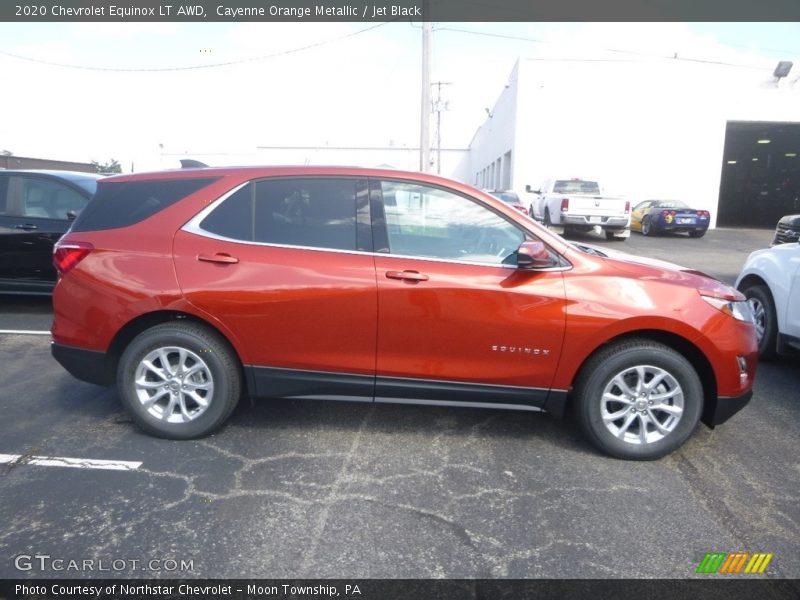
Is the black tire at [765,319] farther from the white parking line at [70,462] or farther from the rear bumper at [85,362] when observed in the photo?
the rear bumper at [85,362]

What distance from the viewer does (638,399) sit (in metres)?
3.39

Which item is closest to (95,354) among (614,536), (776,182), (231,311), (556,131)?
(231,311)

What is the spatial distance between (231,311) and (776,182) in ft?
113

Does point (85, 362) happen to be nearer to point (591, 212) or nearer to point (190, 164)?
point (190, 164)

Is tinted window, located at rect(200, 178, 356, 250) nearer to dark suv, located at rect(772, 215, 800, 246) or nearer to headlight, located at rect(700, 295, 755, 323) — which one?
headlight, located at rect(700, 295, 755, 323)

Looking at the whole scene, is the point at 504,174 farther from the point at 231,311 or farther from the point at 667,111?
the point at 231,311

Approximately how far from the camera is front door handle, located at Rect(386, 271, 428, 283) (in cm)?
334

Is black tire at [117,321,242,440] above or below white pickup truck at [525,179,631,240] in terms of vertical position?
below

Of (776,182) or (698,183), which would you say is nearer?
(698,183)

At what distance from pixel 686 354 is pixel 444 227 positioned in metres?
1.72

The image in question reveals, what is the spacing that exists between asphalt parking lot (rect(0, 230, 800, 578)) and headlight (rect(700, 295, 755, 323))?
887 millimetres

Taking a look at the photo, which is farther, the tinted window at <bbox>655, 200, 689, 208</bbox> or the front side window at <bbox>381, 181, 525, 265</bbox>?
the tinted window at <bbox>655, 200, 689, 208</bbox>

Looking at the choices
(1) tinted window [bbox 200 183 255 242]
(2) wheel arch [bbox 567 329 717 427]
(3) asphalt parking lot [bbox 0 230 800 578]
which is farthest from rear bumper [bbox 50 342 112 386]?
(2) wheel arch [bbox 567 329 717 427]

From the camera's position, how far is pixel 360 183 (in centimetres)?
357
